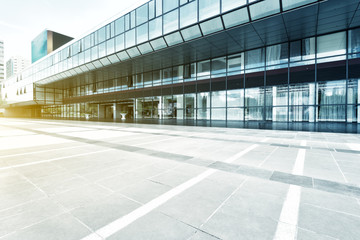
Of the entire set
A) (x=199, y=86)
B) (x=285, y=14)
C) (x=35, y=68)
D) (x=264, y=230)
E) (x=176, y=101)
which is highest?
(x=35, y=68)

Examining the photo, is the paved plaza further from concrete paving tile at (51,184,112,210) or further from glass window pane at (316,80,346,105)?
glass window pane at (316,80,346,105)

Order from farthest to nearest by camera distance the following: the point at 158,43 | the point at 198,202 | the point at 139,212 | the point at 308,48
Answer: the point at 158,43
the point at 308,48
the point at 198,202
the point at 139,212

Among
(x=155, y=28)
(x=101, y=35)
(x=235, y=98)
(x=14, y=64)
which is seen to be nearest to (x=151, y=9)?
(x=155, y=28)

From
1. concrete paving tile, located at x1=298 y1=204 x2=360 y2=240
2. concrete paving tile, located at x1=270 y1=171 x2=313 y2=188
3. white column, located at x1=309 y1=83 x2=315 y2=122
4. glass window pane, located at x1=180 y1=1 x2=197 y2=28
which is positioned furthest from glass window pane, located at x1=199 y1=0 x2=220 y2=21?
concrete paving tile, located at x1=298 y1=204 x2=360 y2=240

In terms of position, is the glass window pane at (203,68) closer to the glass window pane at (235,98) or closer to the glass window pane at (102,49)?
the glass window pane at (235,98)

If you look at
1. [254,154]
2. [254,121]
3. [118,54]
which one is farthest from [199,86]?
[254,154]

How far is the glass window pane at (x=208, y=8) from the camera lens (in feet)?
45.3

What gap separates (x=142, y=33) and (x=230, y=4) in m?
9.90

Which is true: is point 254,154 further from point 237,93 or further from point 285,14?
point 237,93

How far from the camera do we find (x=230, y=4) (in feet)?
43.2

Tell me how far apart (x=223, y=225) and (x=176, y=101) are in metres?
23.1

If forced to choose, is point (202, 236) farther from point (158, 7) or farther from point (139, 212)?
point (158, 7)

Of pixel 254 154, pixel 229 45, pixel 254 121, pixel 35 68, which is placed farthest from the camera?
pixel 35 68

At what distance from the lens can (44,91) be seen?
44094mm
